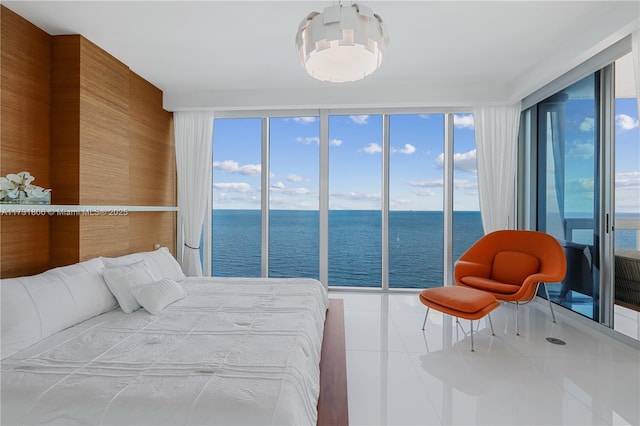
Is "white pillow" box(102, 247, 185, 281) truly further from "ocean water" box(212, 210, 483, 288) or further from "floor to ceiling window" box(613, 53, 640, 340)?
"ocean water" box(212, 210, 483, 288)

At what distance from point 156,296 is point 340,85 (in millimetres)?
3127

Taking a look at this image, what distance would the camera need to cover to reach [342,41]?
5.43 feet


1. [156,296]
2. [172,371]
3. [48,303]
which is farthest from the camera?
[156,296]

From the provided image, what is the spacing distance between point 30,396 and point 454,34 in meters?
3.64

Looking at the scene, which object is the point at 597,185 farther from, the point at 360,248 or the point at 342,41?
the point at 360,248

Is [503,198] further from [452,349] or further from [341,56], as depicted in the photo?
[341,56]

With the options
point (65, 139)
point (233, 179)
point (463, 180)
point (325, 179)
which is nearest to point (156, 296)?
point (65, 139)

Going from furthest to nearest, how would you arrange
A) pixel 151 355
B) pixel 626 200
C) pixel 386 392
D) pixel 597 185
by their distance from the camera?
pixel 597 185
pixel 626 200
pixel 386 392
pixel 151 355

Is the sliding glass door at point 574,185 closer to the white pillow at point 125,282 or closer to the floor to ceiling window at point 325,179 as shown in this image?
the floor to ceiling window at point 325,179

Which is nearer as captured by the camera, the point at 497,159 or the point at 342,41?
the point at 342,41

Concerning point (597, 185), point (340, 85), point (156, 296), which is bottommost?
point (156, 296)

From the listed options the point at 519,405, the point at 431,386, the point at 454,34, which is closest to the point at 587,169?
the point at 454,34

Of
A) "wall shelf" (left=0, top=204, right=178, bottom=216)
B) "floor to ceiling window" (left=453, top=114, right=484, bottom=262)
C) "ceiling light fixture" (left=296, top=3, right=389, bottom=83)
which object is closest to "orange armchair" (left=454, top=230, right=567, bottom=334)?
"floor to ceiling window" (left=453, top=114, right=484, bottom=262)

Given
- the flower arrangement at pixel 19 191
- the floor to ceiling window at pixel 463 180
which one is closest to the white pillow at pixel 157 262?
the flower arrangement at pixel 19 191
